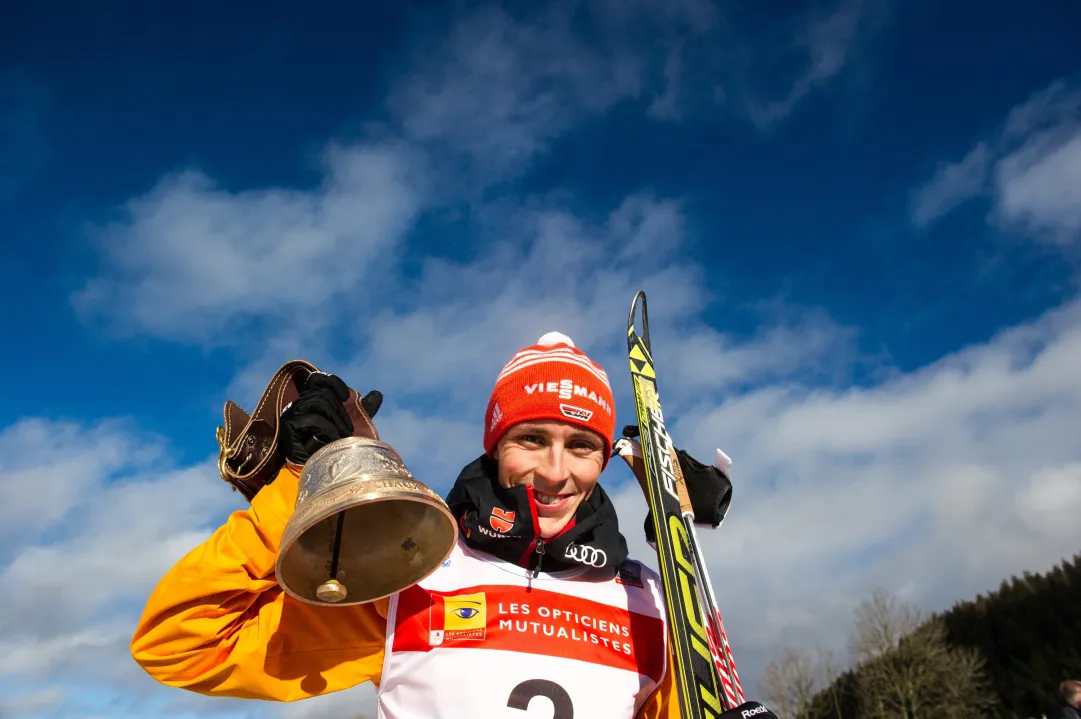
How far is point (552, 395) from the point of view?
3055 mm

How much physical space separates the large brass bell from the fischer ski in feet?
3.42

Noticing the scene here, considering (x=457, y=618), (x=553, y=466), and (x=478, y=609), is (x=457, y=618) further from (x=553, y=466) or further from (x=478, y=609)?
(x=553, y=466)

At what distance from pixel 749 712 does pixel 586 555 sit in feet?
2.55

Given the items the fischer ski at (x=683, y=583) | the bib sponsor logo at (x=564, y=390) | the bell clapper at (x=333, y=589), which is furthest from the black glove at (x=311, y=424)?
the fischer ski at (x=683, y=583)

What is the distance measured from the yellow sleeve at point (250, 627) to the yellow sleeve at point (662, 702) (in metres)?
1.06

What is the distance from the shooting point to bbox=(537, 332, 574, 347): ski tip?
11.8ft

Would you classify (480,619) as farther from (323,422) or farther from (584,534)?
(323,422)

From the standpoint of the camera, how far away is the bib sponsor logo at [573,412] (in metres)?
3.00

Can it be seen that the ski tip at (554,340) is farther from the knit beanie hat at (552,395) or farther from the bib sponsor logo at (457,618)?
the bib sponsor logo at (457,618)

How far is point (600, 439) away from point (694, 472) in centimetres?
53

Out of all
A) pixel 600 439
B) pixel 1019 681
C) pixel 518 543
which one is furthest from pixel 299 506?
pixel 1019 681

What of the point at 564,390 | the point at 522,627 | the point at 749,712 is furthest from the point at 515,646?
the point at 564,390

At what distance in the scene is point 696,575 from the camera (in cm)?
306

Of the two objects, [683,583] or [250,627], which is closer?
[250,627]
